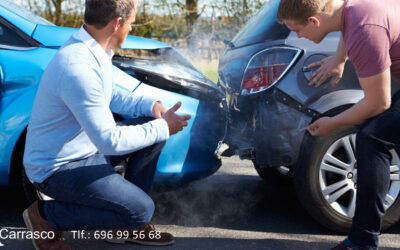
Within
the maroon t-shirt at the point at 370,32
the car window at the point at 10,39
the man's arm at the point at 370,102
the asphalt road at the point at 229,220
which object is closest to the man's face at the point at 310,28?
the maroon t-shirt at the point at 370,32

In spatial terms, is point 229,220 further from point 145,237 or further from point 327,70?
point 327,70

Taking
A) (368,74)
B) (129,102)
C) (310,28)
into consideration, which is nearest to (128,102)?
(129,102)

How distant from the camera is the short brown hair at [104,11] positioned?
2.12 m

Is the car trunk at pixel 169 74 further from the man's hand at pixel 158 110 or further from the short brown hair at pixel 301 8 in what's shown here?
the short brown hair at pixel 301 8

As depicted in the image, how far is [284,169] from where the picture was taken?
12.0 ft

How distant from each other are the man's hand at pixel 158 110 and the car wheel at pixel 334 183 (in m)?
0.87

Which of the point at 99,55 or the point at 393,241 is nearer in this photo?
the point at 99,55

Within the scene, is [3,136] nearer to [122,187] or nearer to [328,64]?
[122,187]

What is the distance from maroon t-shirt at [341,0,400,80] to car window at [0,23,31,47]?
175 cm

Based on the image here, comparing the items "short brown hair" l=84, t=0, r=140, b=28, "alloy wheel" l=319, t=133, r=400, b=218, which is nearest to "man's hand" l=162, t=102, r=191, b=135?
"short brown hair" l=84, t=0, r=140, b=28

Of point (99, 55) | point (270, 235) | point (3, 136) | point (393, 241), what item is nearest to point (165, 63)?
point (99, 55)

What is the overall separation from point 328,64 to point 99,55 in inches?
50.9

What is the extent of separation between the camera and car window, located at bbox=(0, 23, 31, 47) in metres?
2.67

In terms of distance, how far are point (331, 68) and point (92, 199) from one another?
1481 mm
